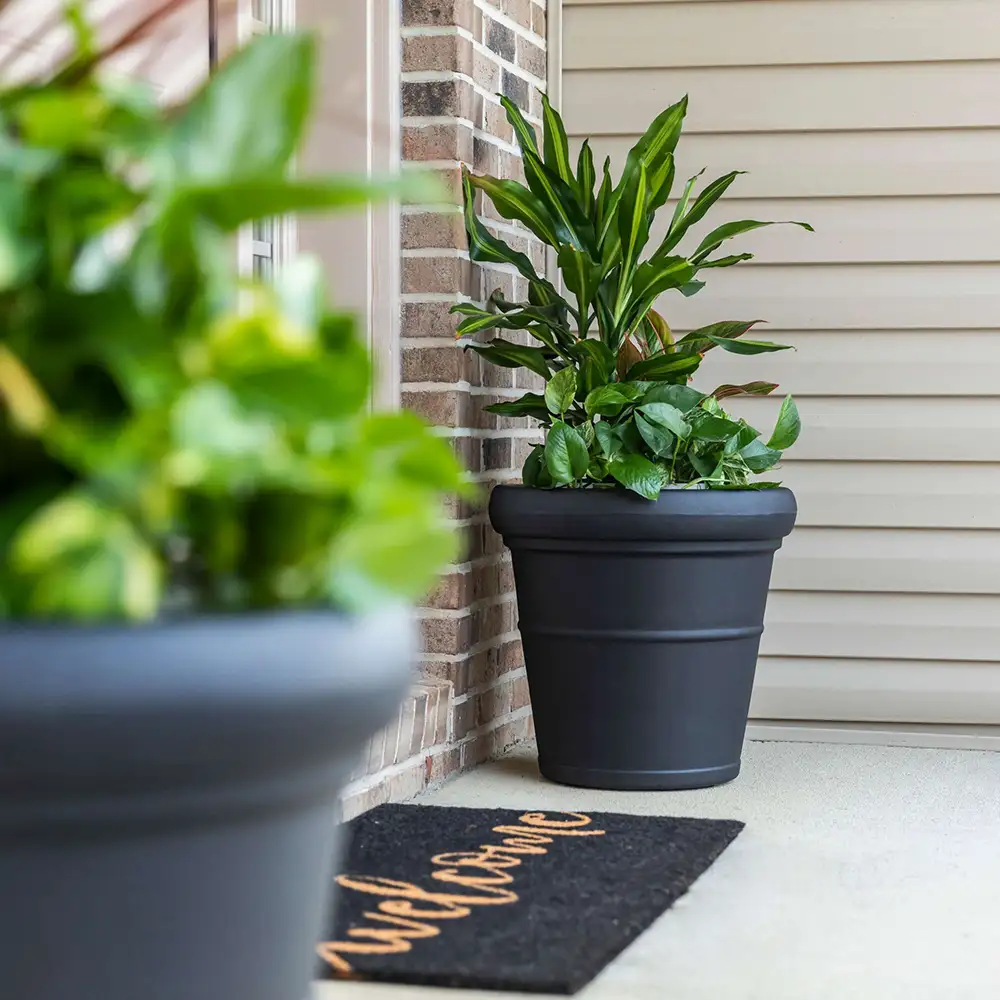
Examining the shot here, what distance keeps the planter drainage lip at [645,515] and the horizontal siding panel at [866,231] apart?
746mm

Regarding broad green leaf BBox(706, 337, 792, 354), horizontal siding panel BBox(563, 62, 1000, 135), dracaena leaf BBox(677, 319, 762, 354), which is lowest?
broad green leaf BBox(706, 337, 792, 354)

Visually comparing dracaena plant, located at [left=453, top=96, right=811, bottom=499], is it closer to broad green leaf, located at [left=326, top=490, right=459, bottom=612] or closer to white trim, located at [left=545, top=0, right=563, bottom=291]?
white trim, located at [left=545, top=0, right=563, bottom=291]

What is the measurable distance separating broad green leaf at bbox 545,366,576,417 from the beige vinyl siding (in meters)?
0.64

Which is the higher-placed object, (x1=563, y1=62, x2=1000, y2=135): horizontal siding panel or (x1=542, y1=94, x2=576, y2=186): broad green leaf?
(x1=563, y1=62, x2=1000, y2=135): horizontal siding panel

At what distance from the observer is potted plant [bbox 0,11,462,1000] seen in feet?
2.69

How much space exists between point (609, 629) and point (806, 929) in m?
0.83

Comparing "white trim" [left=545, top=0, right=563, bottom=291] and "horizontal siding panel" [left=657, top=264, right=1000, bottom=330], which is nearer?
"horizontal siding panel" [left=657, top=264, right=1000, bottom=330]

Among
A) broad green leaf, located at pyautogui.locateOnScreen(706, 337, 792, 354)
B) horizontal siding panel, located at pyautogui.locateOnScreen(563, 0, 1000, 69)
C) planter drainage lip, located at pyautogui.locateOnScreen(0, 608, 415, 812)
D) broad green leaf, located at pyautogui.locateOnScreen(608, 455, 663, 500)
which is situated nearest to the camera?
planter drainage lip, located at pyautogui.locateOnScreen(0, 608, 415, 812)

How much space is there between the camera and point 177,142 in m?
0.89

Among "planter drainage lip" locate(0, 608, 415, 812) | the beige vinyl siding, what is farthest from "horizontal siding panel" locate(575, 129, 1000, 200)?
"planter drainage lip" locate(0, 608, 415, 812)

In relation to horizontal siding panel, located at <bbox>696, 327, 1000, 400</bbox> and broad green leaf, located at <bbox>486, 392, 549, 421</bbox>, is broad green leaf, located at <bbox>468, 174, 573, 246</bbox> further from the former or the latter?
horizontal siding panel, located at <bbox>696, 327, 1000, 400</bbox>

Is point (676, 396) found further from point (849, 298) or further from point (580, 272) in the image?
point (849, 298)

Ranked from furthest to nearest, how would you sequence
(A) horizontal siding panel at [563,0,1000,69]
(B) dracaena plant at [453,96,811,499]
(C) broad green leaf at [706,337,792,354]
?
(A) horizontal siding panel at [563,0,1000,69] → (C) broad green leaf at [706,337,792,354] → (B) dracaena plant at [453,96,811,499]

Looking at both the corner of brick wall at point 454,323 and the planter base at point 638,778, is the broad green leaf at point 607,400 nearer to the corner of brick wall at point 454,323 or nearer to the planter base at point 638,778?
the corner of brick wall at point 454,323
